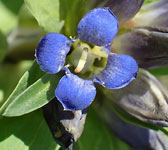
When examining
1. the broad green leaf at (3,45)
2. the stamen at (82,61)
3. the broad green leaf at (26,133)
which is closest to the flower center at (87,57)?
the stamen at (82,61)

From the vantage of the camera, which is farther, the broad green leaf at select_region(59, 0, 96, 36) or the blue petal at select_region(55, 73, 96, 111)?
the broad green leaf at select_region(59, 0, 96, 36)

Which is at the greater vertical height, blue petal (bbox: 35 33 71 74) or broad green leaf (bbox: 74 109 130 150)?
blue petal (bbox: 35 33 71 74)

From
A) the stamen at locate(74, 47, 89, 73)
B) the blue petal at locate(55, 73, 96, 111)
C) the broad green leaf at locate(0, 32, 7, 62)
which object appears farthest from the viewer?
the broad green leaf at locate(0, 32, 7, 62)

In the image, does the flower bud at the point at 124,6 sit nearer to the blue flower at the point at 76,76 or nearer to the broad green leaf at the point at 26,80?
the blue flower at the point at 76,76

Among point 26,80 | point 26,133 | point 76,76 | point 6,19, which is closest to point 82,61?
point 76,76

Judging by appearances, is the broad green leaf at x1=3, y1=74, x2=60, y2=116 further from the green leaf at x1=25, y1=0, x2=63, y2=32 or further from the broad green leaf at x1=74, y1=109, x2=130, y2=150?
the broad green leaf at x1=74, y1=109, x2=130, y2=150

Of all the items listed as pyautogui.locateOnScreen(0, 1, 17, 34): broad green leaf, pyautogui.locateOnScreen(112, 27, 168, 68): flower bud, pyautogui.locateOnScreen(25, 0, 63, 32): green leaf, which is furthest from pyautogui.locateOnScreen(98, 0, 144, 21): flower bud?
pyautogui.locateOnScreen(0, 1, 17, 34): broad green leaf

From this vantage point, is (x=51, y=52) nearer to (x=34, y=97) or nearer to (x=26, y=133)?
(x=34, y=97)
